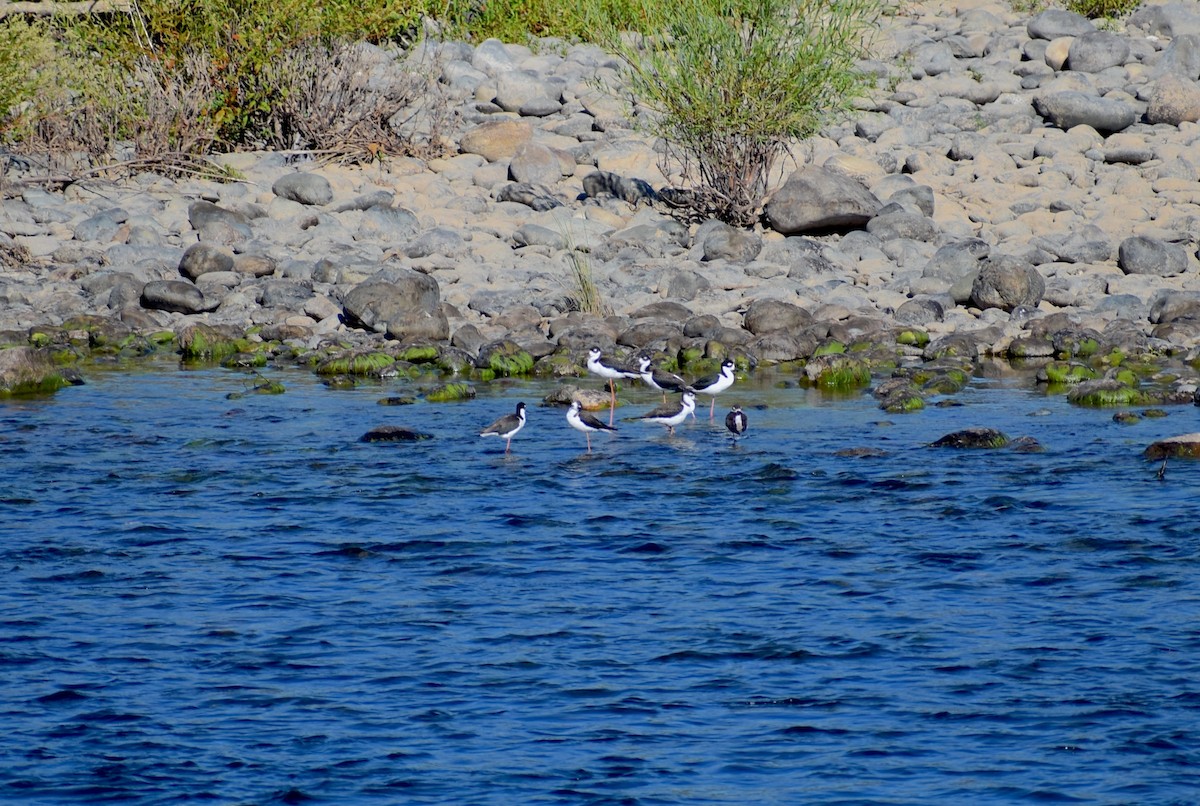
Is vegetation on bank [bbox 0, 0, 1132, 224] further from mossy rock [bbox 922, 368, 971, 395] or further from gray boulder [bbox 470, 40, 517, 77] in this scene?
mossy rock [bbox 922, 368, 971, 395]

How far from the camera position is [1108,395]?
18.6m

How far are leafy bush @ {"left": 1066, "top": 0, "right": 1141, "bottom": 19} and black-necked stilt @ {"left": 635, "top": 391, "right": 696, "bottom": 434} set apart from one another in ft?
77.9

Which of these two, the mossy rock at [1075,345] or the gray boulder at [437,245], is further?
the gray boulder at [437,245]

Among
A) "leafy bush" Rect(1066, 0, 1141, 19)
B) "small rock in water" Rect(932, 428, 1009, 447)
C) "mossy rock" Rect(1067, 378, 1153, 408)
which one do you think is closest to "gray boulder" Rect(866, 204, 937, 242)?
"mossy rock" Rect(1067, 378, 1153, 408)

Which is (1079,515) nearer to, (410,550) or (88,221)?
(410,550)

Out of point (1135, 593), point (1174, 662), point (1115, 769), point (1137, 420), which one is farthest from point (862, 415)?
point (1115, 769)

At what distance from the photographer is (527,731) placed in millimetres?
9000

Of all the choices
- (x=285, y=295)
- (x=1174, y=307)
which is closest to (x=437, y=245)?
(x=285, y=295)

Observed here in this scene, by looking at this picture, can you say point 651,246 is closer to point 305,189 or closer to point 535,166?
point 535,166

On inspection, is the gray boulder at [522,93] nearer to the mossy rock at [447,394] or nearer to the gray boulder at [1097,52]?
the gray boulder at [1097,52]

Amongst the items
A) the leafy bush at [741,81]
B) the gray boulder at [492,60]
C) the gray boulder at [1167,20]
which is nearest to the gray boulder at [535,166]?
the leafy bush at [741,81]

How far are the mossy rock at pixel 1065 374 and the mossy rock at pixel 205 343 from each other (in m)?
11.1

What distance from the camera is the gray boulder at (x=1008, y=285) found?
74.7 ft

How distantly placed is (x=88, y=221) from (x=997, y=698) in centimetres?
2051
